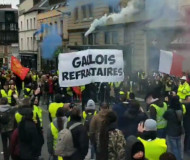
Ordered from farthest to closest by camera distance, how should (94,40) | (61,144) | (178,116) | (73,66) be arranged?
(94,40), (73,66), (178,116), (61,144)

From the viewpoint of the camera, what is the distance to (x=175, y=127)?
28.8 ft

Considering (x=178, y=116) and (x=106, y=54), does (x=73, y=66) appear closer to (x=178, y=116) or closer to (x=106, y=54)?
(x=106, y=54)

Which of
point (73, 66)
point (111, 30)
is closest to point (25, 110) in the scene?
point (73, 66)

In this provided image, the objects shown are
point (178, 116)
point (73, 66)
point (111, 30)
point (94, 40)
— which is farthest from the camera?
point (94, 40)

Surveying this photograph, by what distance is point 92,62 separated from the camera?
1055 cm

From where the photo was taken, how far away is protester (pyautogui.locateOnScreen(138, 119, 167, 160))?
19.6 ft

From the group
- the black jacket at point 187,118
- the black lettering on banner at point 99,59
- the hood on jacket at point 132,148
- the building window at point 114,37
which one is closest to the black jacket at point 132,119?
the black jacket at point 187,118

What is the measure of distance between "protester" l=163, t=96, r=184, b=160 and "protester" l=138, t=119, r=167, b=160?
2497 millimetres

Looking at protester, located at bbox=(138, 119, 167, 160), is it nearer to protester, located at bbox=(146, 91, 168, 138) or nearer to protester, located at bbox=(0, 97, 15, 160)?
protester, located at bbox=(146, 91, 168, 138)

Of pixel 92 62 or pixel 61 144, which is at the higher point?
pixel 92 62

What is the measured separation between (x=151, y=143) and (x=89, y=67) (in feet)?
15.3

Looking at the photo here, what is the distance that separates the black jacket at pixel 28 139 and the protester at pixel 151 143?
1.81 meters

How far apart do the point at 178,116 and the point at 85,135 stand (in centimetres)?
264

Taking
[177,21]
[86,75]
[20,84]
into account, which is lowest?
[20,84]
